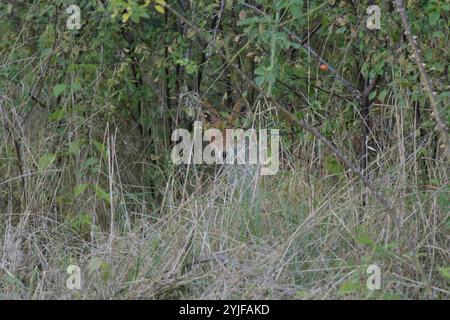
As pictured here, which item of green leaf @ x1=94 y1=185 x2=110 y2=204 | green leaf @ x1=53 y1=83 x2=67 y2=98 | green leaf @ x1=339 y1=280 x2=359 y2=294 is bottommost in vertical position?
green leaf @ x1=339 y1=280 x2=359 y2=294

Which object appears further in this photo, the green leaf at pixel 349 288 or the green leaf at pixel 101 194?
the green leaf at pixel 101 194

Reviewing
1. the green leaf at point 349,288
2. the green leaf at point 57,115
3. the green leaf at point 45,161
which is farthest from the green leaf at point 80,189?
the green leaf at point 349,288

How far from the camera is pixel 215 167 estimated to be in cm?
527

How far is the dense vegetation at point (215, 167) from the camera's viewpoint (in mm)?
4059

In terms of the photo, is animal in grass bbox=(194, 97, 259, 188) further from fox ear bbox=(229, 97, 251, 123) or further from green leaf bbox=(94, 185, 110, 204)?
green leaf bbox=(94, 185, 110, 204)

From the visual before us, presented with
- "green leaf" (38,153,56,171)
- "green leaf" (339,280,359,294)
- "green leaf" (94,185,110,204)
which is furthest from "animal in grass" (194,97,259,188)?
"green leaf" (339,280,359,294)

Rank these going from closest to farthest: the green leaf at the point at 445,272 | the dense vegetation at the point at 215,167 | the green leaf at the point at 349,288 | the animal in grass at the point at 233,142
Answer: the green leaf at the point at 349,288 < the green leaf at the point at 445,272 < the dense vegetation at the point at 215,167 < the animal in grass at the point at 233,142

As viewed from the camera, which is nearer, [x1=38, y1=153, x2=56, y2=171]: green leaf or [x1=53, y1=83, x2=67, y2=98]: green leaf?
[x1=38, y1=153, x2=56, y2=171]: green leaf

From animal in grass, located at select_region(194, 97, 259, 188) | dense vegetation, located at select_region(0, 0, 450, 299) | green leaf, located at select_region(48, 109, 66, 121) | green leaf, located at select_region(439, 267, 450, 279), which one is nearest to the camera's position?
green leaf, located at select_region(439, 267, 450, 279)

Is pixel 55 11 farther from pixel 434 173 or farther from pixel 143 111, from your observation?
pixel 434 173

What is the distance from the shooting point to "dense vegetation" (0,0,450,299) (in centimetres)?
406

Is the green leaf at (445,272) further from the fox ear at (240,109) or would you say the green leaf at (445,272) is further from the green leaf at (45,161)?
the green leaf at (45,161)
